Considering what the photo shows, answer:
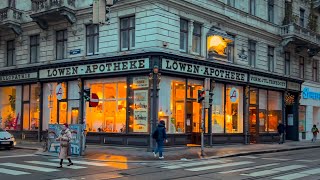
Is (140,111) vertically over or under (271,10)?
under

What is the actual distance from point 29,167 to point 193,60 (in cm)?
1239

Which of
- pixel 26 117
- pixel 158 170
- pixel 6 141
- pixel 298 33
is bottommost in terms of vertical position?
pixel 158 170

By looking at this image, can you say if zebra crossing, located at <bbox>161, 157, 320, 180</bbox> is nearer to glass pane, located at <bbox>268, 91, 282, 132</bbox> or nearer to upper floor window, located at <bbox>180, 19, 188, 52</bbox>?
upper floor window, located at <bbox>180, 19, 188, 52</bbox>

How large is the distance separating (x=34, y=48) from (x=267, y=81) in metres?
17.6

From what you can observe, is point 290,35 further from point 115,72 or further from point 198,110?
point 115,72

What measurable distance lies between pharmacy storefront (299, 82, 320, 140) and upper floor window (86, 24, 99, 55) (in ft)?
65.1

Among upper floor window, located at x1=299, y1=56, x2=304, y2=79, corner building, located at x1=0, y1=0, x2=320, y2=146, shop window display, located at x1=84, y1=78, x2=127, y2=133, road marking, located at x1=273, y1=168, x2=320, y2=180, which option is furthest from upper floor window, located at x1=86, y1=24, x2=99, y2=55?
upper floor window, located at x1=299, y1=56, x2=304, y2=79

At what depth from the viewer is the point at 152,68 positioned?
23.1 meters

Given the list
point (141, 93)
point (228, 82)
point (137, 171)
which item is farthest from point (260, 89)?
point (137, 171)

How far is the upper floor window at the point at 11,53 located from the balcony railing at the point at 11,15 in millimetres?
1967

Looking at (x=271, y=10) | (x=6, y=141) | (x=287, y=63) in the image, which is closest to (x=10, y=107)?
(x=6, y=141)

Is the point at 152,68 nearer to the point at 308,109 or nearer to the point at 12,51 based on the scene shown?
the point at 12,51

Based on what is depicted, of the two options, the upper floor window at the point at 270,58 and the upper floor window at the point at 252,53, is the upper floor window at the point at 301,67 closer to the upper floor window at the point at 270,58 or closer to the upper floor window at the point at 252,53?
the upper floor window at the point at 270,58

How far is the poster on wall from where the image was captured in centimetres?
2383
